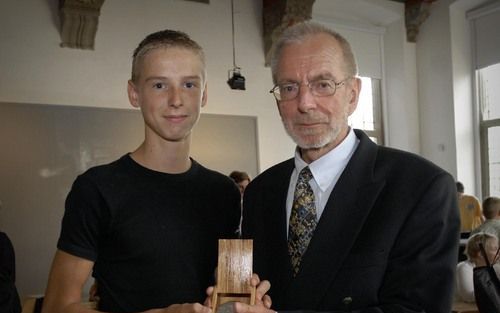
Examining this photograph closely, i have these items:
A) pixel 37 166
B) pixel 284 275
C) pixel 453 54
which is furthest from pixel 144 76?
pixel 453 54

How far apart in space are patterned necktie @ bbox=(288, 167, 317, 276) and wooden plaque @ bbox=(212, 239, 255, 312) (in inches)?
10.5

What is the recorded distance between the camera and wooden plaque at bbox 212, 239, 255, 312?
3.94ft

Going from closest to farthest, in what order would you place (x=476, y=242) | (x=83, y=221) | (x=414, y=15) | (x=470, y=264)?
(x=83, y=221) → (x=476, y=242) → (x=470, y=264) → (x=414, y=15)

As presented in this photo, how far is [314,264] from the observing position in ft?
4.53

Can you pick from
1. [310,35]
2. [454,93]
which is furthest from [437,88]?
[310,35]

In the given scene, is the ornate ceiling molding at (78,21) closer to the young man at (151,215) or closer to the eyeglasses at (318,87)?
the young man at (151,215)

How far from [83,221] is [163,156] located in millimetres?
321

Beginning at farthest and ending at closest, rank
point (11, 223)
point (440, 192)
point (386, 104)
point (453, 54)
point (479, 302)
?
point (386, 104), point (453, 54), point (11, 223), point (479, 302), point (440, 192)

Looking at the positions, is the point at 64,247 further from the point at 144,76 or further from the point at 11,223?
the point at 11,223

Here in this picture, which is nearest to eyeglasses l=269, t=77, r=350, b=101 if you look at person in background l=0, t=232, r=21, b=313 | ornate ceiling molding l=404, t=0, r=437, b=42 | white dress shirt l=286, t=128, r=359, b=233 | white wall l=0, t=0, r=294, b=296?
white dress shirt l=286, t=128, r=359, b=233

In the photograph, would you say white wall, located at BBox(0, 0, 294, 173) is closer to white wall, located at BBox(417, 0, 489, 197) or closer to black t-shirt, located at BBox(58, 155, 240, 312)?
white wall, located at BBox(417, 0, 489, 197)

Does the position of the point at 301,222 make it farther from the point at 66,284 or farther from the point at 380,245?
the point at 66,284

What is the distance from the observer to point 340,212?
1.42 meters

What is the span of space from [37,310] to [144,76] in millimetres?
1727
